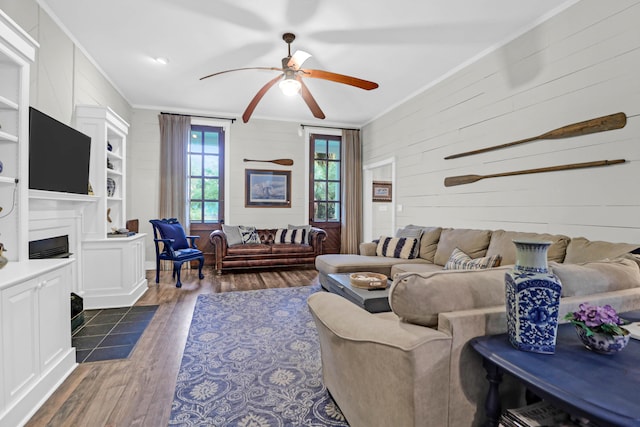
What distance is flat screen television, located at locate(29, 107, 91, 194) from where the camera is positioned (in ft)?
8.05

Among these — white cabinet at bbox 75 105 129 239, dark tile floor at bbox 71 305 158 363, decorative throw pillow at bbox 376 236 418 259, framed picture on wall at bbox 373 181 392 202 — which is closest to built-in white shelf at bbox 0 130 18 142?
white cabinet at bbox 75 105 129 239

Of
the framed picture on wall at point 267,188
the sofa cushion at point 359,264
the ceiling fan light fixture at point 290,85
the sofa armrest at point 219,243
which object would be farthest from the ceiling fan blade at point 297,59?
the framed picture on wall at point 267,188

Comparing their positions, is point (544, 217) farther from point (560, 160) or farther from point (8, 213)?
point (8, 213)

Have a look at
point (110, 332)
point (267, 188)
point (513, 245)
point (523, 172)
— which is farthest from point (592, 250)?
point (267, 188)

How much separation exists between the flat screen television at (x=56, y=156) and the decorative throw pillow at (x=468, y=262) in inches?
148

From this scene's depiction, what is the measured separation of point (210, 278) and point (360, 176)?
361 centimetres

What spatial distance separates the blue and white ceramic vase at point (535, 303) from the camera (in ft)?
3.37

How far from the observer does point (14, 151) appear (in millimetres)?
2055

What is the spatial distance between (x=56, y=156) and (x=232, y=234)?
3020mm

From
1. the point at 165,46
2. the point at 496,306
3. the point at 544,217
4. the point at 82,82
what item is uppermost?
the point at 165,46

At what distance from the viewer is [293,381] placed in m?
2.02

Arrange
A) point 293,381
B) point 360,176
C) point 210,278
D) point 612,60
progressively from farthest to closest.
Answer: point 360,176
point 210,278
point 612,60
point 293,381

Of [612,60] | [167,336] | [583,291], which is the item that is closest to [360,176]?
[612,60]

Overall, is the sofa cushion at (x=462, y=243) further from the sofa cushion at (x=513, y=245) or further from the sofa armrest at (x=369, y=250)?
the sofa armrest at (x=369, y=250)
